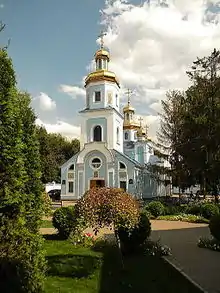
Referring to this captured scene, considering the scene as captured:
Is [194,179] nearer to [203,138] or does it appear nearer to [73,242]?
[203,138]

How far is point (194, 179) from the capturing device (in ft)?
100.0

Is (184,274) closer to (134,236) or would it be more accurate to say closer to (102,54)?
(134,236)

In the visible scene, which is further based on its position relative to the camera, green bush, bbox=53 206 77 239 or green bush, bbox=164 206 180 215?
green bush, bbox=164 206 180 215

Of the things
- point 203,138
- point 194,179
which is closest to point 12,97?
point 203,138

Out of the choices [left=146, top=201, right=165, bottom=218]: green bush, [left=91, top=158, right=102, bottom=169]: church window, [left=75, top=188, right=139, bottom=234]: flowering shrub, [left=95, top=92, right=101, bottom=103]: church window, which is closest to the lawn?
[left=75, top=188, right=139, bottom=234]: flowering shrub

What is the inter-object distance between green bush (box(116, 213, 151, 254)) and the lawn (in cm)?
44

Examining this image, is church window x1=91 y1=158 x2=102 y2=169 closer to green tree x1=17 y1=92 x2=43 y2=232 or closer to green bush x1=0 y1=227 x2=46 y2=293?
green tree x1=17 y1=92 x2=43 y2=232

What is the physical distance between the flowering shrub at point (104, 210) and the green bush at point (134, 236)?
2.23 m

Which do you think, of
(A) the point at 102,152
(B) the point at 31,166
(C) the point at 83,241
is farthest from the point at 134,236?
(A) the point at 102,152

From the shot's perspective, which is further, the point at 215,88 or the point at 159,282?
the point at 215,88

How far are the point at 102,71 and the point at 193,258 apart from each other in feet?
110

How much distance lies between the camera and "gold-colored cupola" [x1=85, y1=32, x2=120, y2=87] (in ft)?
136

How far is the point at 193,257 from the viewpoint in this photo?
36.3 ft

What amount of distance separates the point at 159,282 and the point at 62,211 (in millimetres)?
7424
